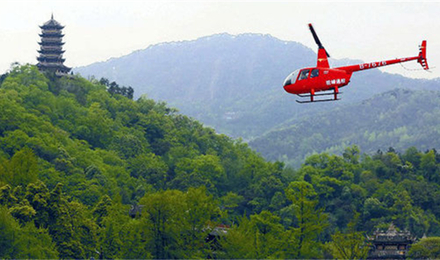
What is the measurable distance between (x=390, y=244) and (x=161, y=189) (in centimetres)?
3453

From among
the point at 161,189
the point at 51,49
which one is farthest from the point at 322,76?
the point at 51,49

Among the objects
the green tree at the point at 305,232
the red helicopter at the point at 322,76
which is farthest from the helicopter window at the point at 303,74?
the green tree at the point at 305,232

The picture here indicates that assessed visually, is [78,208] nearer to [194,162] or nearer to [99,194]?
[99,194]

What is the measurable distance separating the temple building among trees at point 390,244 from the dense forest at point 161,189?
4.07m

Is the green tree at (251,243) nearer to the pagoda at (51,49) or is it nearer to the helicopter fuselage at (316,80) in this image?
the helicopter fuselage at (316,80)

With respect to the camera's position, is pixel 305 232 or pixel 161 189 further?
pixel 161 189

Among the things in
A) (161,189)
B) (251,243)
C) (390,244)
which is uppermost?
(161,189)

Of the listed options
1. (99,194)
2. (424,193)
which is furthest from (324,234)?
(99,194)

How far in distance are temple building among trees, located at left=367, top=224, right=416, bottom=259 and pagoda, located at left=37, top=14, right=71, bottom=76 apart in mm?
58659

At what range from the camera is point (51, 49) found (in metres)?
137

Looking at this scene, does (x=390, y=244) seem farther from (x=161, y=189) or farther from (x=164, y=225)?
(x=164, y=225)

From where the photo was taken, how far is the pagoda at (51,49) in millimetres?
137125

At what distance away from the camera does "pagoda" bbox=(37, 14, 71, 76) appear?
450 feet

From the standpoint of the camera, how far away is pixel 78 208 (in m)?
65.8
